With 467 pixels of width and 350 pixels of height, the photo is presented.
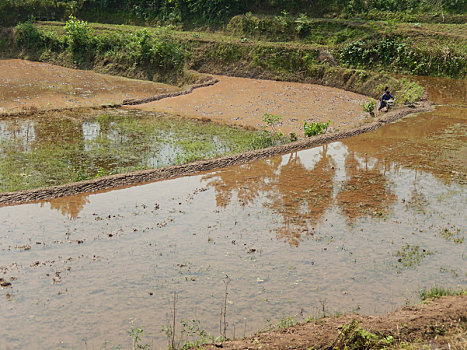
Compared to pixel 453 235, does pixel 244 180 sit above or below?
below

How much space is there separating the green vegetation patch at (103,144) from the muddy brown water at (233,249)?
1.43 m

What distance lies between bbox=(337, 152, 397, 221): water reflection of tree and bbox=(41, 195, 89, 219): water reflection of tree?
5.22 m

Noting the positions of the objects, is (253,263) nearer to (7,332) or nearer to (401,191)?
(7,332)

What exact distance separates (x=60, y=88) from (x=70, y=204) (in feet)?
46.0

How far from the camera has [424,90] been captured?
20625 millimetres

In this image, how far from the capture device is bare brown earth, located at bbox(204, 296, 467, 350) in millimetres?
5555

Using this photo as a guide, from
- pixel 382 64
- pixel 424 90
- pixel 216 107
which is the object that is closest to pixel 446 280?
pixel 216 107

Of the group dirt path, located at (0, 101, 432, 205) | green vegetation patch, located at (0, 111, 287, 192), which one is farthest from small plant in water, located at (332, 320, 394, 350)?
green vegetation patch, located at (0, 111, 287, 192)

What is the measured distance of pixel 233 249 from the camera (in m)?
8.30

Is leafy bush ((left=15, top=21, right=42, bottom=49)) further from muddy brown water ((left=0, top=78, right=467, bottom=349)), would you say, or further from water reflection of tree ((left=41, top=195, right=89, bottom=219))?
water reflection of tree ((left=41, top=195, right=89, bottom=219))

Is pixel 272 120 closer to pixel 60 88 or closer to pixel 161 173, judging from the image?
pixel 161 173

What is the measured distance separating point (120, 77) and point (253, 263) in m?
19.7

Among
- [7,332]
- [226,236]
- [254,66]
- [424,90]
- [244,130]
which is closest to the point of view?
[7,332]

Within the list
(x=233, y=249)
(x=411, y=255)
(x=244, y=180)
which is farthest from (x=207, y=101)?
(x=411, y=255)
